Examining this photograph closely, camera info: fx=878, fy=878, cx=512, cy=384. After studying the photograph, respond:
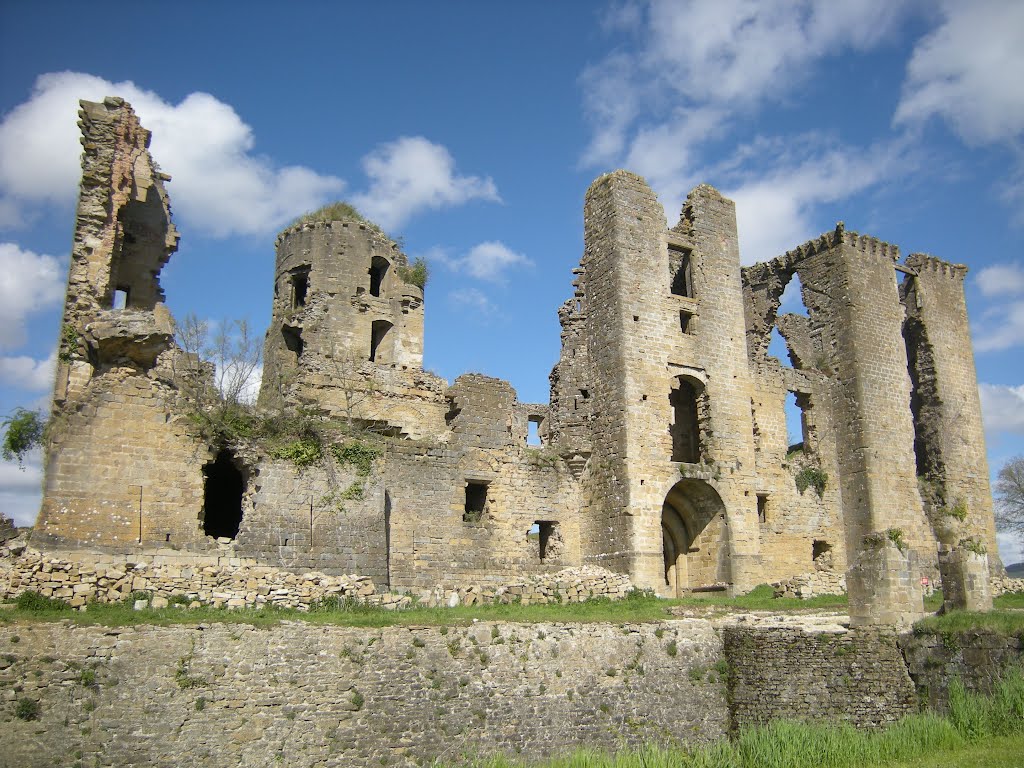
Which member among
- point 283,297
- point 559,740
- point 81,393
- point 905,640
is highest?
point 283,297

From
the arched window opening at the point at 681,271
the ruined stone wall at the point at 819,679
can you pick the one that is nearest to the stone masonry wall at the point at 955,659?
the ruined stone wall at the point at 819,679

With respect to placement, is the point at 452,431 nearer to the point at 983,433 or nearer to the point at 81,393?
the point at 81,393

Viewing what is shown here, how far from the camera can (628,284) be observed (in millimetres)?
22484

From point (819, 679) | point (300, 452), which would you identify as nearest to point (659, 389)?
point (819, 679)

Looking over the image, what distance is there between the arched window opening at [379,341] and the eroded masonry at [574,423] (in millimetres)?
47

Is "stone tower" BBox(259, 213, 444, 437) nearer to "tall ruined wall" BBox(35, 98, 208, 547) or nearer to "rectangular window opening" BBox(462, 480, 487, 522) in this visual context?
"rectangular window opening" BBox(462, 480, 487, 522)

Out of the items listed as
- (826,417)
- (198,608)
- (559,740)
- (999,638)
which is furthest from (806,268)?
(198,608)

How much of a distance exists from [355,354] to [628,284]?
841 cm

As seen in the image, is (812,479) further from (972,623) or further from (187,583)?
(187,583)

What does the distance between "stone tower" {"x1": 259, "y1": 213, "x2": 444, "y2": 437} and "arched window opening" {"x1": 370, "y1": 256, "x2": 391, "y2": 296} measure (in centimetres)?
3

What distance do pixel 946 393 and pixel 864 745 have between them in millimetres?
19215

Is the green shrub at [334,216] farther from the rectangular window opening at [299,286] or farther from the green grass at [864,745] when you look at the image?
A: the green grass at [864,745]

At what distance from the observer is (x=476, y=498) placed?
20.6 meters

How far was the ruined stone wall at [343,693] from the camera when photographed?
1080 cm
